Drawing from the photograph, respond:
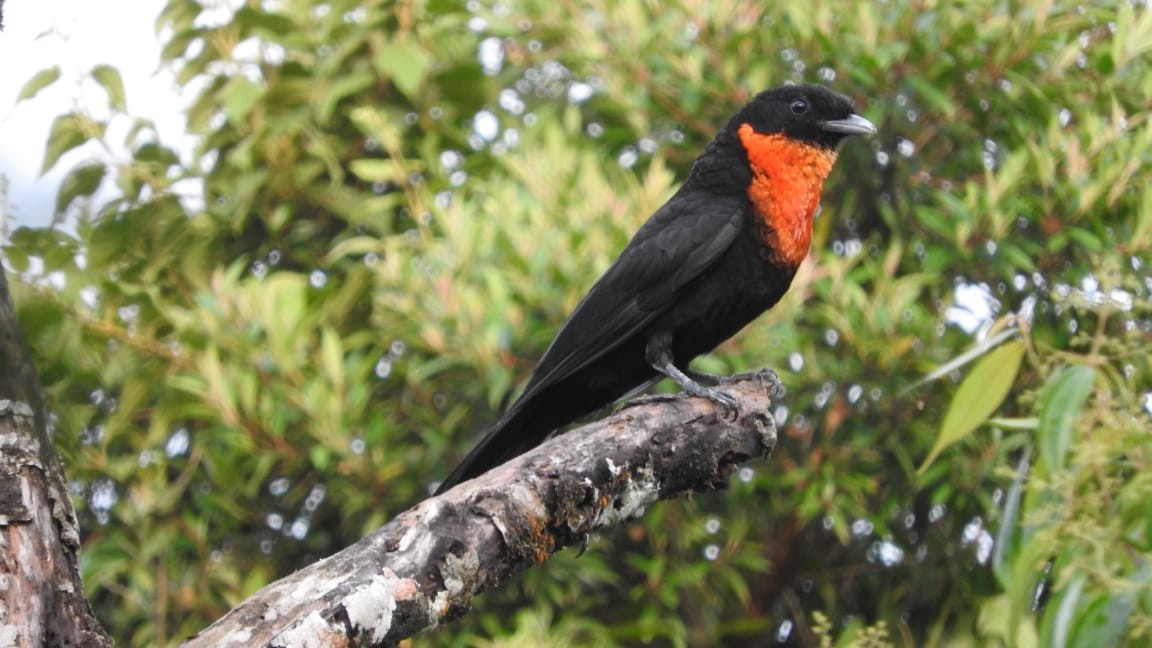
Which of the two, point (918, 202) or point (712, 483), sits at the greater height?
point (712, 483)

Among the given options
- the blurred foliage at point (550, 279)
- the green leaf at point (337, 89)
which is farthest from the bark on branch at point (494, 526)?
the green leaf at point (337, 89)

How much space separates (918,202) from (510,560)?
277cm

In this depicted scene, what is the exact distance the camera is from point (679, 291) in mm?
3678

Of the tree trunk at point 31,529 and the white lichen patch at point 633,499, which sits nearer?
the tree trunk at point 31,529

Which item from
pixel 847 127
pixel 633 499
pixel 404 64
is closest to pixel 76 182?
pixel 404 64

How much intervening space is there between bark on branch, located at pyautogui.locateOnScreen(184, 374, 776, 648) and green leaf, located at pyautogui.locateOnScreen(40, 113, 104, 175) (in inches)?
90.6

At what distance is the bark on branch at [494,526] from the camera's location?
205 centimetres

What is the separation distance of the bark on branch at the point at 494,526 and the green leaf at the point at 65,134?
230 centimetres

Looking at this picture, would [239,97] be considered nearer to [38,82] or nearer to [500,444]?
[38,82]

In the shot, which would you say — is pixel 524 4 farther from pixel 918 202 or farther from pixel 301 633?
pixel 301 633

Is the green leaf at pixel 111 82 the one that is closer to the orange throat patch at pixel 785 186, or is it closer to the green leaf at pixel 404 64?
the green leaf at pixel 404 64

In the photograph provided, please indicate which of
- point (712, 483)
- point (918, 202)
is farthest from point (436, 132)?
point (712, 483)

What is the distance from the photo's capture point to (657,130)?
15.9 ft

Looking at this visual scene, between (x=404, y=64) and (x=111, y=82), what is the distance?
88cm
